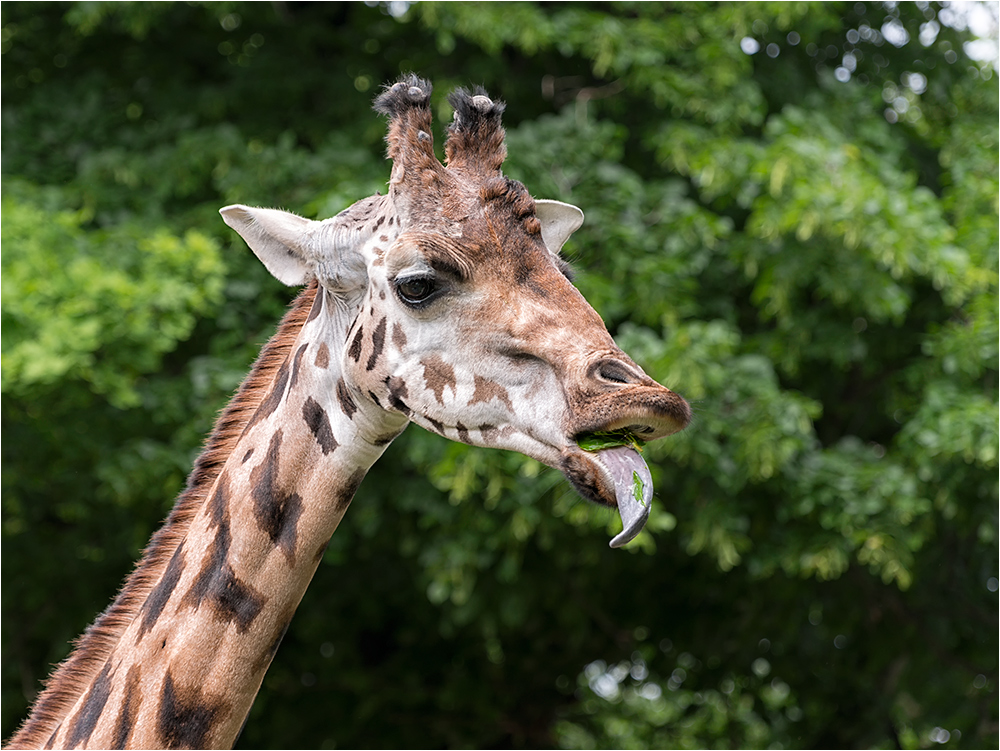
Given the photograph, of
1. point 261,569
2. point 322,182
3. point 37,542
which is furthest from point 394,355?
point 37,542

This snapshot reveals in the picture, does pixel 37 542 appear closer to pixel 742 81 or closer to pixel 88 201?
pixel 88 201

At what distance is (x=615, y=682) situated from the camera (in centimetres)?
865

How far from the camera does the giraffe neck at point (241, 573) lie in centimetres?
209

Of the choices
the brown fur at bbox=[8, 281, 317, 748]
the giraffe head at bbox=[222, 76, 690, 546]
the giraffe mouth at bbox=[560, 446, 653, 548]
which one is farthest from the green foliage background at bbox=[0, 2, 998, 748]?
the giraffe mouth at bbox=[560, 446, 653, 548]

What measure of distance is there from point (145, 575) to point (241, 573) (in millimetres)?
352

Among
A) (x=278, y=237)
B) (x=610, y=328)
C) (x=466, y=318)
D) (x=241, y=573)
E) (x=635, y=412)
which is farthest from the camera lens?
(x=610, y=328)

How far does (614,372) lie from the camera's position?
5.86 ft

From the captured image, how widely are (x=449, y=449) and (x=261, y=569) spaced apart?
2.71 meters

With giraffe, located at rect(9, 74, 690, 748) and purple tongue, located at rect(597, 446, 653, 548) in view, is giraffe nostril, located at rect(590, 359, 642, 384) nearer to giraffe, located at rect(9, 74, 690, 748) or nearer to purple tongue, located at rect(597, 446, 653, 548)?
giraffe, located at rect(9, 74, 690, 748)

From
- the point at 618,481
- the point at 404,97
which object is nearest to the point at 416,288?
the point at 404,97

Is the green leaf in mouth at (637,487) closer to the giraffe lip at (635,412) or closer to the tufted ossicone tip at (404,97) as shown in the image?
the giraffe lip at (635,412)

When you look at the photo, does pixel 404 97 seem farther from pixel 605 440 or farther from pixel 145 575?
pixel 145 575

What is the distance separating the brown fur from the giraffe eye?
1.38ft

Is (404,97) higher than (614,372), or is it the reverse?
(404,97)
